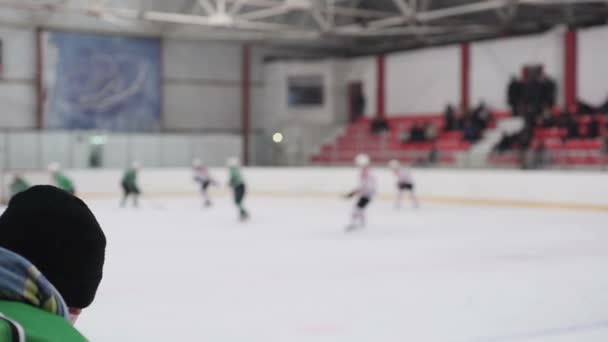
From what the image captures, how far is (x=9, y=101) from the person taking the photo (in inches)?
933

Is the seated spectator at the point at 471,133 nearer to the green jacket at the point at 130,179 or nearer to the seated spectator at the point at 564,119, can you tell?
the seated spectator at the point at 564,119

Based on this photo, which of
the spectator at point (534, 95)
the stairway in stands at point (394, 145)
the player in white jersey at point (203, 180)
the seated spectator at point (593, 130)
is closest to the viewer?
the player in white jersey at point (203, 180)

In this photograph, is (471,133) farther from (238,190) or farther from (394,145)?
(238,190)

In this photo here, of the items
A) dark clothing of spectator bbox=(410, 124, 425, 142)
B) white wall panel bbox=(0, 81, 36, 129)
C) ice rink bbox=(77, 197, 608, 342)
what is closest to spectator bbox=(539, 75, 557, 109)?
dark clothing of spectator bbox=(410, 124, 425, 142)

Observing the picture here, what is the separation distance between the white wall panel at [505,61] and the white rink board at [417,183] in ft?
18.5

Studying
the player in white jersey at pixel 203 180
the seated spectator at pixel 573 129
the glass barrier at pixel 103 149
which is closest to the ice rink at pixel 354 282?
the player in white jersey at pixel 203 180

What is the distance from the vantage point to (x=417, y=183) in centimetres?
1984

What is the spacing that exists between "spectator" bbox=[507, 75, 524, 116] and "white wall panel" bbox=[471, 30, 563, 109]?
1068mm

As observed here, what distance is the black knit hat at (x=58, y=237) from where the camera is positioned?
3.29 ft

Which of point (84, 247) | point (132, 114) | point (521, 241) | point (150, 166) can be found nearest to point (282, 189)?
point (150, 166)

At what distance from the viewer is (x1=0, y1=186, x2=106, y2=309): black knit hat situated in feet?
3.29

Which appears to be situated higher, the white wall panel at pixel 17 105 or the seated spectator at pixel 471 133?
the white wall panel at pixel 17 105

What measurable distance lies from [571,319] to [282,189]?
55.5 ft

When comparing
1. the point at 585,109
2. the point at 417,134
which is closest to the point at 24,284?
the point at 585,109
